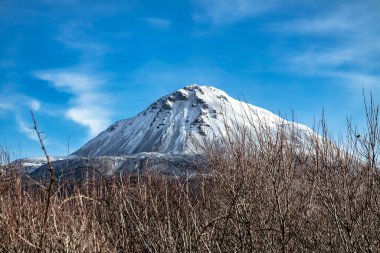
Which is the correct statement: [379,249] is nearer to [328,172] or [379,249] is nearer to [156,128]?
[328,172]

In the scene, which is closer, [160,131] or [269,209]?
[269,209]

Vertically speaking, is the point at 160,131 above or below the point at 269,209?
above

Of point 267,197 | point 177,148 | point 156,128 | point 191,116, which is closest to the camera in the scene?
point 267,197

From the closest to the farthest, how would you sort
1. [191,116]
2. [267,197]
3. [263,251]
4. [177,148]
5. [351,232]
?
[351,232] < [263,251] < [267,197] < [177,148] < [191,116]

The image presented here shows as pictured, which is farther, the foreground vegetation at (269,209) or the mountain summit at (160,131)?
the mountain summit at (160,131)

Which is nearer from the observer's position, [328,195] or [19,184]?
[328,195]

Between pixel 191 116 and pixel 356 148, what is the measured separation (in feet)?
601

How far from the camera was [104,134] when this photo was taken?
198 m

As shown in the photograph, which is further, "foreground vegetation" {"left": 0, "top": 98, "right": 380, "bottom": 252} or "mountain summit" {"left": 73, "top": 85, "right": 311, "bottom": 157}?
"mountain summit" {"left": 73, "top": 85, "right": 311, "bottom": 157}

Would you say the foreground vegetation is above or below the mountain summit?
below

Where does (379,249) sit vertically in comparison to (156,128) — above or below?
below

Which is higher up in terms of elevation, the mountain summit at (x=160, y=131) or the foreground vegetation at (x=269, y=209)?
the mountain summit at (x=160, y=131)

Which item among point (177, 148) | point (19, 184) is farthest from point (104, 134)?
point (19, 184)

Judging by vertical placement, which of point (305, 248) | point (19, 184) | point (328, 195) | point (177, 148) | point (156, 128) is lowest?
point (305, 248)
